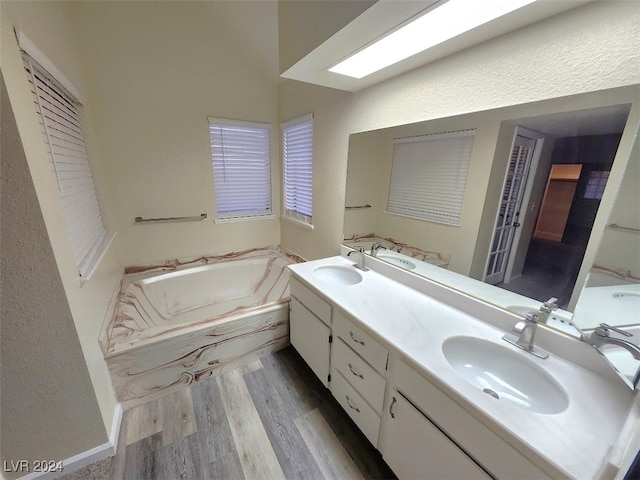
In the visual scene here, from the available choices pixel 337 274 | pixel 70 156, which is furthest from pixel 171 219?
pixel 337 274

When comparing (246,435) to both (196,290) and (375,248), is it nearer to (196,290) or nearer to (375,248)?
(375,248)

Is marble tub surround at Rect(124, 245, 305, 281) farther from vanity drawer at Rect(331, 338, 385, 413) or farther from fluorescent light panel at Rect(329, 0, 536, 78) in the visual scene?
fluorescent light panel at Rect(329, 0, 536, 78)

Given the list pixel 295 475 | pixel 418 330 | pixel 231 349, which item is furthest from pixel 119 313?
pixel 418 330

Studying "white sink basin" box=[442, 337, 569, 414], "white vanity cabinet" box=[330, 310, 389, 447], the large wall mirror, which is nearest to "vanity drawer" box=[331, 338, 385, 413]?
"white vanity cabinet" box=[330, 310, 389, 447]

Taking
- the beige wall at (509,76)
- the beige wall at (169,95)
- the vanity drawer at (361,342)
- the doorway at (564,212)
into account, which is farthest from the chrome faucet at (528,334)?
the beige wall at (169,95)

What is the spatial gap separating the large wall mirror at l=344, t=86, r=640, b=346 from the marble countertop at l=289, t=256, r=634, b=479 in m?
0.17

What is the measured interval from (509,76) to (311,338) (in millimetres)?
1666

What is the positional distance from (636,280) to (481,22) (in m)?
1.03

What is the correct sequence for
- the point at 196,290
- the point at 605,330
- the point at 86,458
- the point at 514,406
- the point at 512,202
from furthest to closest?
the point at 196,290
the point at 86,458
the point at 512,202
the point at 605,330
the point at 514,406

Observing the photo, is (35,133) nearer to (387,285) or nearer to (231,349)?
(231,349)

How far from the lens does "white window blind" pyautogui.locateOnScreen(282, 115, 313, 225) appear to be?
2.37 m

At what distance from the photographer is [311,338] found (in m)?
1.63

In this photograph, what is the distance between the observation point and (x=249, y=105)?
2561mm

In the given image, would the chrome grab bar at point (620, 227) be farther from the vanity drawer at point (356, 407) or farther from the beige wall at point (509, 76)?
the vanity drawer at point (356, 407)
